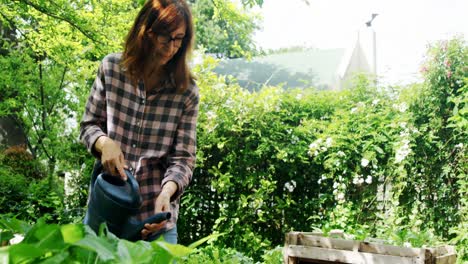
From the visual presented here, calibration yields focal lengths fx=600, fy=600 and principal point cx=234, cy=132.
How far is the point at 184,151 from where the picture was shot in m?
2.05

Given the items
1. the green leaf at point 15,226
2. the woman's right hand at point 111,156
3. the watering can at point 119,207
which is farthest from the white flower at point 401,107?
the green leaf at point 15,226

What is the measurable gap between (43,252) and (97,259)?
0.05 metres

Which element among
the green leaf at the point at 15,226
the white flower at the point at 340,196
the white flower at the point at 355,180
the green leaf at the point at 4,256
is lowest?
the white flower at the point at 340,196

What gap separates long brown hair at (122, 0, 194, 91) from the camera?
6.36 ft

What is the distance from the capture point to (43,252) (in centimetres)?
56

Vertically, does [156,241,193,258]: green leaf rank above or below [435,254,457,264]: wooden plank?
above

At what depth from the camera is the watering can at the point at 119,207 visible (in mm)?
1470

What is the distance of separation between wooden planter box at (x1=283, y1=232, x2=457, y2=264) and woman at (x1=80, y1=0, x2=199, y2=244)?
1815 mm

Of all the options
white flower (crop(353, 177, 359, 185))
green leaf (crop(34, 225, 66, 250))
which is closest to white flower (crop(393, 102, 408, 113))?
white flower (crop(353, 177, 359, 185))

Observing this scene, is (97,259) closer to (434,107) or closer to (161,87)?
(161,87)

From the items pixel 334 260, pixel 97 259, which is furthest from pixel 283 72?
pixel 97 259

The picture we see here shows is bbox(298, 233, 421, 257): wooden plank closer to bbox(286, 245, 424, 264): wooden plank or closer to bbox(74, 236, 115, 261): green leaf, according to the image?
bbox(286, 245, 424, 264): wooden plank

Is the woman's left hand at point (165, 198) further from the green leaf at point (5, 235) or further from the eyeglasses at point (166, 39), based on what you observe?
the green leaf at point (5, 235)

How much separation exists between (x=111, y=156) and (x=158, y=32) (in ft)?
1.48
